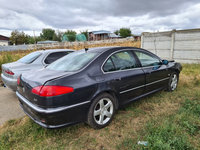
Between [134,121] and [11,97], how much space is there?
155 inches

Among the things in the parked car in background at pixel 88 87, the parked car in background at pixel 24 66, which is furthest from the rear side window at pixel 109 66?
the parked car in background at pixel 24 66

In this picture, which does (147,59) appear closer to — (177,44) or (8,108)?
(8,108)

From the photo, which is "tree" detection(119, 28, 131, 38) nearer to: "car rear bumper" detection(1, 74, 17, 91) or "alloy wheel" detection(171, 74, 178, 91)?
"alloy wheel" detection(171, 74, 178, 91)

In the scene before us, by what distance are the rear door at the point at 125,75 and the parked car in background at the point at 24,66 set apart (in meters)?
2.59

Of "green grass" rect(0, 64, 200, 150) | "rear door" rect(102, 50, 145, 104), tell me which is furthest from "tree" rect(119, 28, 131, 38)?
"green grass" rect(0, 64, 200, 150)

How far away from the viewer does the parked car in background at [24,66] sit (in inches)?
148

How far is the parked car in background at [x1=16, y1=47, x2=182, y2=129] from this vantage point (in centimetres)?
196

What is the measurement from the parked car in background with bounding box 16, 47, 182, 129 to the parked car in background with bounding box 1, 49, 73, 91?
1400mm

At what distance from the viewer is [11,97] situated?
170 inches

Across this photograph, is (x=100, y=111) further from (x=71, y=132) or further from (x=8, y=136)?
(x=8, y=136)

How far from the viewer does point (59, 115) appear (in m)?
1.96

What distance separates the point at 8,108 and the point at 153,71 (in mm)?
3924

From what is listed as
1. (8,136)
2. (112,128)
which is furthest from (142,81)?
(8,136)

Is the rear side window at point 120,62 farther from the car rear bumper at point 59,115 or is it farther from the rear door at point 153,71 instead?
the car rear bumper at point 59,115
